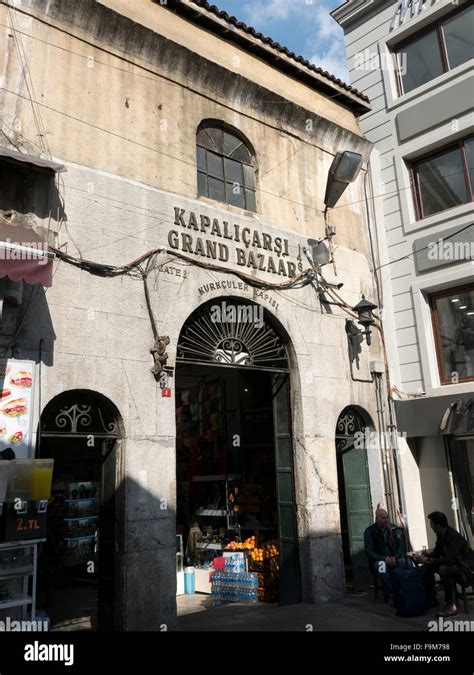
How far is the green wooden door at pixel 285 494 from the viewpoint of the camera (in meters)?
8.84

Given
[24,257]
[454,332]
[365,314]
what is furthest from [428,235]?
[24,257]

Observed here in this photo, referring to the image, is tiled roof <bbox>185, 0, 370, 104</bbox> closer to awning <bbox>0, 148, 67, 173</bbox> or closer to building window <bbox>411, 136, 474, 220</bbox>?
building window <bbox>411, 136, 474, 220</bbox>

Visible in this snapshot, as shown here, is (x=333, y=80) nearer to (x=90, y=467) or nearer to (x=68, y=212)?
(x=68, y=212)

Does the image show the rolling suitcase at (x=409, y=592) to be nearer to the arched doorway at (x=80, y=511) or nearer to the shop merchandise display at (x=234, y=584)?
the shop merchandise display at (x=234, y=584)

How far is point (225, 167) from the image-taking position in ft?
31.1

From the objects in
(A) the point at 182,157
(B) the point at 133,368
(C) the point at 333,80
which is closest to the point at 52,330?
(B) the point at 133,368

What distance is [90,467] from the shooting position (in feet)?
38.7

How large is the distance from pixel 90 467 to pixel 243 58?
8759 millimetres

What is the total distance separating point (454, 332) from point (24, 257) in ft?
26.5

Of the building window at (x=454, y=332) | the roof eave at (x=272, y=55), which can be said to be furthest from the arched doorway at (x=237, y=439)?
the roof eave at (x=272, y=55)

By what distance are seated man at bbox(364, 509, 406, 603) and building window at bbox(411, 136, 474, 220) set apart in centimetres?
620

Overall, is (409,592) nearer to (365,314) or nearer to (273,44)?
(365,314)

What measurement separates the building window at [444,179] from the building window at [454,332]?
1.80m

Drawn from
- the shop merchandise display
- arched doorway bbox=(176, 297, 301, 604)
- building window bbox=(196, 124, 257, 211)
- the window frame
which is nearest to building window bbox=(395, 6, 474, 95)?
the window frame
